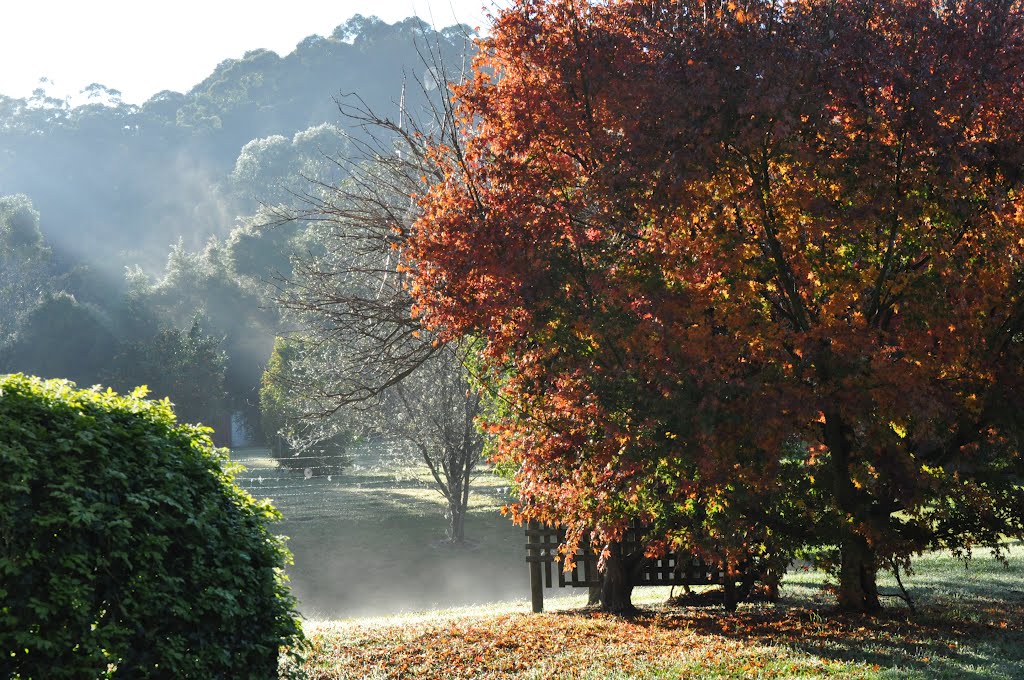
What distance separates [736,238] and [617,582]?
604cm

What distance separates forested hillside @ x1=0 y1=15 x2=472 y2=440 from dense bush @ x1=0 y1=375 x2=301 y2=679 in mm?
6547

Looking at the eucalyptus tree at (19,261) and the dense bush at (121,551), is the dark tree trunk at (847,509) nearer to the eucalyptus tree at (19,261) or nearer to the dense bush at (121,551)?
the dense bush at (121,551)

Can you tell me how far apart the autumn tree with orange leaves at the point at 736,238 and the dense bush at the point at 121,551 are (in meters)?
3.42

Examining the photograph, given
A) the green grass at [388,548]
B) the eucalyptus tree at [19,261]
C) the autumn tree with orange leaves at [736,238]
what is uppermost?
the eucalyptus tree at [19,261]

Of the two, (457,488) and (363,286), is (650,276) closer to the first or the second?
(363,286)

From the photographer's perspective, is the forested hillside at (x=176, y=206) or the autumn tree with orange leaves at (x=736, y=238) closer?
the autumn tree with orange leaves at (x=736, y=238)

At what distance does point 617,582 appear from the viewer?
40.8 ft

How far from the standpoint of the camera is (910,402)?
25.2 ft

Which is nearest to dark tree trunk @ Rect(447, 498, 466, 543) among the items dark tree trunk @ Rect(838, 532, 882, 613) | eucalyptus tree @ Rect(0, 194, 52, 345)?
dark tree trunk @ Rect(838, 532, 882, 613)

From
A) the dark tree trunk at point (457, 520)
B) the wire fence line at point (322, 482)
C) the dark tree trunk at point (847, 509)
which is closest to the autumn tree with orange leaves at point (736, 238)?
the dark tree trunk at point (847, 509)

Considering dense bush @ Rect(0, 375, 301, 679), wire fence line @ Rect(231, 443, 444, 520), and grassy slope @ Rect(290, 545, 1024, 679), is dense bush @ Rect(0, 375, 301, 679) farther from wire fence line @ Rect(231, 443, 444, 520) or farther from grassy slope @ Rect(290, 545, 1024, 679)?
wire fence line @ Rect(231, 443, 444, 520)

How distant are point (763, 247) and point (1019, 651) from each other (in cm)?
420

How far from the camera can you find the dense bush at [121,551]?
14.8ft

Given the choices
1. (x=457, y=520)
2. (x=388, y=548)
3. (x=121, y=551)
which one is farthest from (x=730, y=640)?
(x=388, y=548)
